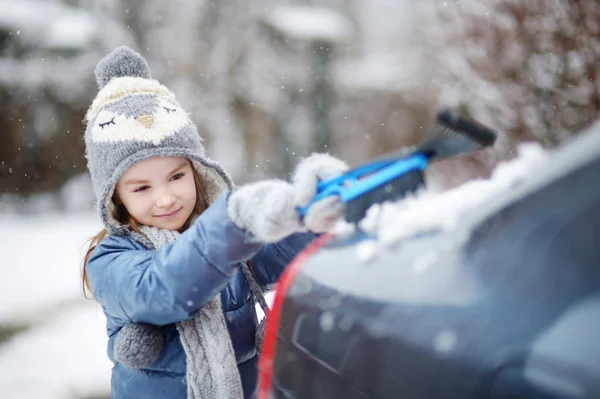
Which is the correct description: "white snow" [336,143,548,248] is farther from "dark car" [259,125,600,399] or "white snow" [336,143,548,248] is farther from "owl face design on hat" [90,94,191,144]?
"owl face design on hat" [90,94,191,144]

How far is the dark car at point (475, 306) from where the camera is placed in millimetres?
788

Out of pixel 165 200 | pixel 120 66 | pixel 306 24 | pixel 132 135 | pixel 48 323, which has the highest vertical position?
pixel 306 24

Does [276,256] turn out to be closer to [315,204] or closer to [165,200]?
[165,200]

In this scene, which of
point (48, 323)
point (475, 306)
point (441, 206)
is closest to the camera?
point (475, 306)

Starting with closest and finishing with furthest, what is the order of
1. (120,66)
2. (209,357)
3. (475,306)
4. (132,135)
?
(475,306)
(209,357)
(132,135)
(120,66)

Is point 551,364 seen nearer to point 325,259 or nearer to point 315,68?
point 325,259

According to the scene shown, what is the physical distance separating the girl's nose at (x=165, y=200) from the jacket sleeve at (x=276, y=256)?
330 mm

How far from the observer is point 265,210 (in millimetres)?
1191

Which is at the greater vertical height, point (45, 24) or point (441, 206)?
point (45, 24)

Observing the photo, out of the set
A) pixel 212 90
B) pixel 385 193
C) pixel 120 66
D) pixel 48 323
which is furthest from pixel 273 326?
pixel 212 90

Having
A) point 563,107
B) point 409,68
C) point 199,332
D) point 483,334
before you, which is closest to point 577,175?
point 483,334

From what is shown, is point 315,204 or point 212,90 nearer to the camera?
point 315,204

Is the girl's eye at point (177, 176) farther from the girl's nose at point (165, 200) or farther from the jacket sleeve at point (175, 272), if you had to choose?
the jacket sleeve at point (175, 272)

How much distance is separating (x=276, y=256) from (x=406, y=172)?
0.76m
